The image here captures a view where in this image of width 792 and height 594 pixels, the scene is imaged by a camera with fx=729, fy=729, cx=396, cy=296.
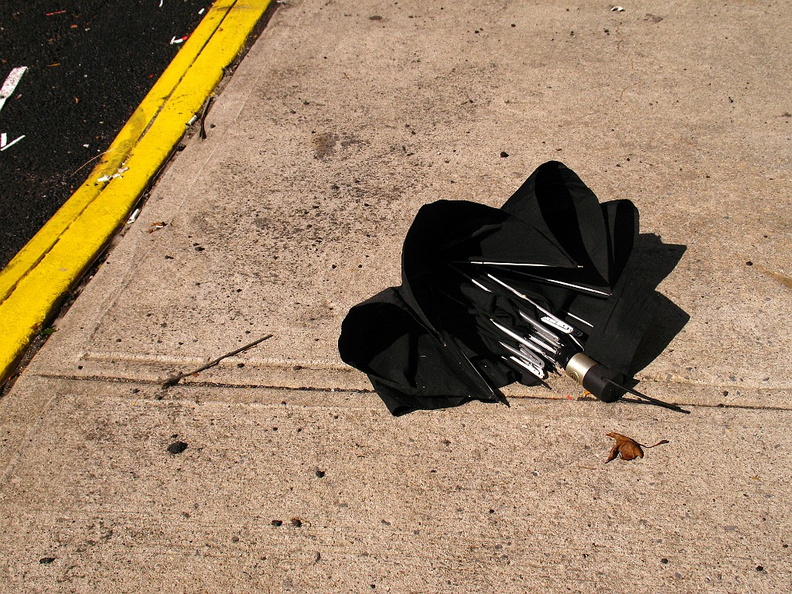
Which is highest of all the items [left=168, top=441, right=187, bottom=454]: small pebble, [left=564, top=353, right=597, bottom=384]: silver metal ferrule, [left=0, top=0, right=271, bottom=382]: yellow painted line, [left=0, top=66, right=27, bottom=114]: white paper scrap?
[left=0, top=66, right=27, bottom=114]: white paper scrap

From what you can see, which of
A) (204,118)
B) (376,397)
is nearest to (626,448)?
(376,397)

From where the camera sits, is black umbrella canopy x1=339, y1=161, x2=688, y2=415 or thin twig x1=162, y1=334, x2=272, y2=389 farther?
thin twig x1=162, y1=334, x2=272, y2=389

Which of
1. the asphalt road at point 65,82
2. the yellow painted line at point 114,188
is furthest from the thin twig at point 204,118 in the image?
the asphalt road at point 65,82

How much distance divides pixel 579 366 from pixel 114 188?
98.9 inches

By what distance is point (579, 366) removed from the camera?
258cm

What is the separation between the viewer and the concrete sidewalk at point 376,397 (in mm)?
2213

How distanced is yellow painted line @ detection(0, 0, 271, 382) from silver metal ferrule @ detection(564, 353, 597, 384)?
213cm

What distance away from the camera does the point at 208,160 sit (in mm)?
3852

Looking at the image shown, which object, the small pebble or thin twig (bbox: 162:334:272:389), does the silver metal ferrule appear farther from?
the small pebble

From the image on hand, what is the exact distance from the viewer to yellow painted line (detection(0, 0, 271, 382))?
3.10 m

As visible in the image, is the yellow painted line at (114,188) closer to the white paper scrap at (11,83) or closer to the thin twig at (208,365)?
the thin twig at (208,365)

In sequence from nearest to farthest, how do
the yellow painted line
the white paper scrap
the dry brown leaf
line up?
the dry brown leaf
the yellow painted line
the white paper scrap

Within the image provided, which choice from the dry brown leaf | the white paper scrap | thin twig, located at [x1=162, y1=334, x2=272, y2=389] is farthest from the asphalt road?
the dry brown leaf

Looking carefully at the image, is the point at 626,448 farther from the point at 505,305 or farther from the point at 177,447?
the point at 177,447
